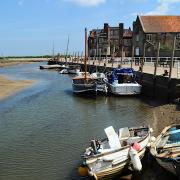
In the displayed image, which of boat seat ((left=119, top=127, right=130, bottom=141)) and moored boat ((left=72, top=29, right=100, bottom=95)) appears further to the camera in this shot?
moored boat ((left=72, top=29, right=100, bottom=95))

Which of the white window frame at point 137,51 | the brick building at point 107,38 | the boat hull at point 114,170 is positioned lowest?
the boat hull at point 114,170

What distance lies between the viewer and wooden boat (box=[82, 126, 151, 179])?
13689mm

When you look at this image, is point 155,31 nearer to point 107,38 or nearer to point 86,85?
point 107,38

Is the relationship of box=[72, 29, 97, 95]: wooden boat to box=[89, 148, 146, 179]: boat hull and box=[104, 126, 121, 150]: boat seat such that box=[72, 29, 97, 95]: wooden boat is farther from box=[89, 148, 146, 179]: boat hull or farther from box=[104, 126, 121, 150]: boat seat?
box=[89, 148, 146, 179]: boat hull

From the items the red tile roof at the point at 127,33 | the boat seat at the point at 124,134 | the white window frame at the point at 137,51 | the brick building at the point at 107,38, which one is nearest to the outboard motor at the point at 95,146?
the boat seat at the point at 124,134

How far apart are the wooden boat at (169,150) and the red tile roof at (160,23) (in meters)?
65.3

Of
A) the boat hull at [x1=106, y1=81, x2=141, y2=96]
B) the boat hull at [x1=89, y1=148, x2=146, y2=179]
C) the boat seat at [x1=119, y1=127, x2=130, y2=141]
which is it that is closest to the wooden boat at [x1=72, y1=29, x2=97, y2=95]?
the boat hull at [x1=106, y1=81, x2=141, y2=96]

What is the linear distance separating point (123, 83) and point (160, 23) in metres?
46.9

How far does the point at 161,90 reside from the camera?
34.2m

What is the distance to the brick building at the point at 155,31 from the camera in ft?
258

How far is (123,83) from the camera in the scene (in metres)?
37.2

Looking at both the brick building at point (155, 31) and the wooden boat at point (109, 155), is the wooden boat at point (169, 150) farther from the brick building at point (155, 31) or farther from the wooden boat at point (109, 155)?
the brick building at point (155, 31)

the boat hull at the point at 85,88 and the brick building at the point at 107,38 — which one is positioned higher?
the brick building at the point at 107,38

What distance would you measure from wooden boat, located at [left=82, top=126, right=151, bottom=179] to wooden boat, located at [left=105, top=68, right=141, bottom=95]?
67.6 ft
